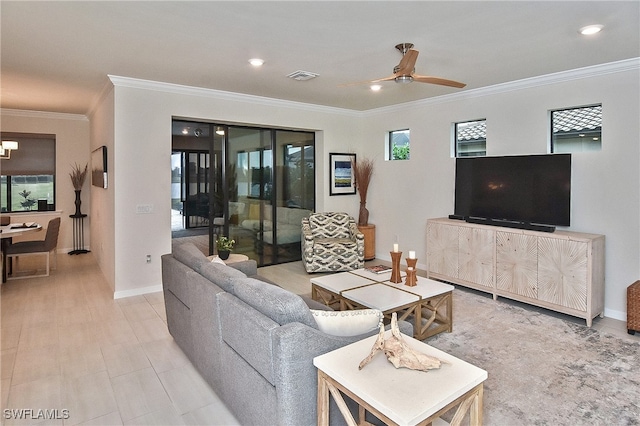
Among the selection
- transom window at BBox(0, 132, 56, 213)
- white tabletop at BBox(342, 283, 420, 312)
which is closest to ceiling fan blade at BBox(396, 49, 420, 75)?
white tabletop at BBox(342, 283, 420, 312)

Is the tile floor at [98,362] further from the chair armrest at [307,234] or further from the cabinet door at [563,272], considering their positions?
the chair armrest at [307,234]

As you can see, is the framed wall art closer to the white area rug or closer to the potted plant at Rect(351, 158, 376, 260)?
the potted plant at Rect(351, 158, 376, 260)

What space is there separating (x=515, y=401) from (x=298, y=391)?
1638mm

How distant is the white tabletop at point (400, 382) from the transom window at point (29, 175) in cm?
776

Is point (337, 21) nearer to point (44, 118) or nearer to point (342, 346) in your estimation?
point (342, 346)

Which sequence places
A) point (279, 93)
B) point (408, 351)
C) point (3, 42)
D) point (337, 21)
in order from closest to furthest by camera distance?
point (408, 351) < point (337, 21) < point (3, 42) < point (279, 93)

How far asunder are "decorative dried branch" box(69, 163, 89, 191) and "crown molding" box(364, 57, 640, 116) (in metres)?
6.20

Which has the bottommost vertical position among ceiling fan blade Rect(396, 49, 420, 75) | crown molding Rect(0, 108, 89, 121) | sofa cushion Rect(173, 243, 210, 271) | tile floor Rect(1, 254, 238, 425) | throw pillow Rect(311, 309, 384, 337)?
tile floor Rect(1, 254, 238, 425)

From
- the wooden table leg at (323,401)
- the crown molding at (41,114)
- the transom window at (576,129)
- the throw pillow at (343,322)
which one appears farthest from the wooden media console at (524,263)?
the crown molding at (41,114)

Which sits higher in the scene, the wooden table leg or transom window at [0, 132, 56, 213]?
transom window at [0, 132, 56, 213]

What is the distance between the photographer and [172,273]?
3160mm

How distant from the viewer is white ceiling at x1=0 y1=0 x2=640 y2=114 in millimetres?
2727

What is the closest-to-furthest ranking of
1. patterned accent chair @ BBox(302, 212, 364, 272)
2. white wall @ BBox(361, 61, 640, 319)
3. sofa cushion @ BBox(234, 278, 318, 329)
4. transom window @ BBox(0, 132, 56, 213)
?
sofa cushion @ BBox(234, 278, 318, 329) < white wall @ BBox(361, 61, 640, 319) < patterned accent chair @ BBox(302, 212, 364, 272) < transom window @ BBox(0, 132, 56, 213)

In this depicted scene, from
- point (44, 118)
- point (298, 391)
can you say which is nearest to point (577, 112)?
point (298, 391)
